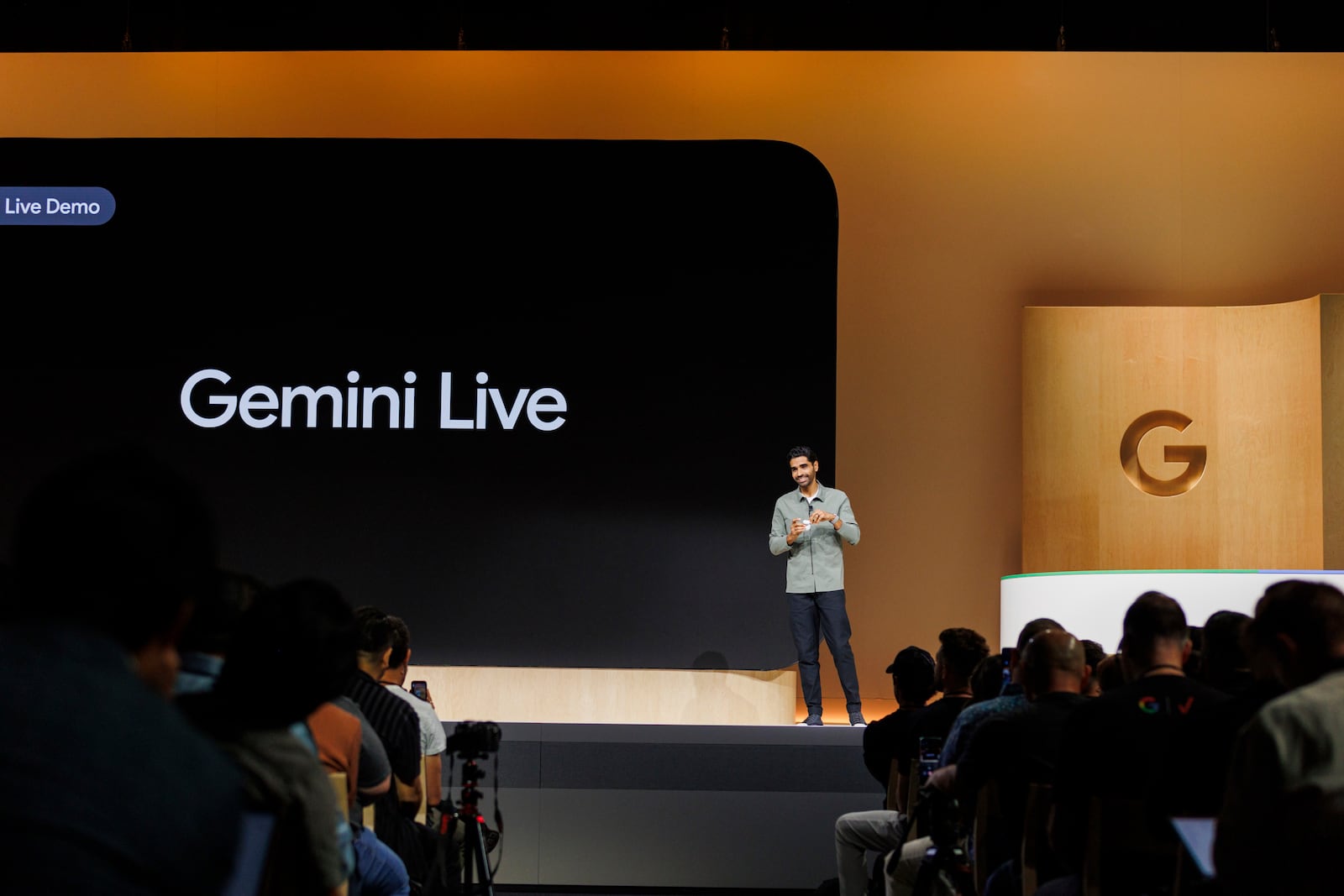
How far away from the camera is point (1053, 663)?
3043 millimetres

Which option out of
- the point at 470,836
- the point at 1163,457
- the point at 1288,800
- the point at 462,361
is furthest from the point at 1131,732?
the point at 462,361

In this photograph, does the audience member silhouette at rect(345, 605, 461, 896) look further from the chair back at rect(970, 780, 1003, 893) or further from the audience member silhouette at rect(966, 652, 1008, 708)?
the audience member silhouette at rect(966, 652, 1008, 708)

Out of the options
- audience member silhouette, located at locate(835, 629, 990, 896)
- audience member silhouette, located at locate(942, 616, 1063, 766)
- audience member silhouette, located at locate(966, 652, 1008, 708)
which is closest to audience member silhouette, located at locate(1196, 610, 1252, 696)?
audience member silhouette, located at locate(942, 616, 1063, 766)

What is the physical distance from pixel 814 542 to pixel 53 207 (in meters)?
4.55

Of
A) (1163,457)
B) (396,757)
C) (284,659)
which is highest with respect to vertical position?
(1163,457)

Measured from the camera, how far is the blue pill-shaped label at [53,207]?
7672 millimetres

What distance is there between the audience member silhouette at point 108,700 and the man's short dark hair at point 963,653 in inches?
118

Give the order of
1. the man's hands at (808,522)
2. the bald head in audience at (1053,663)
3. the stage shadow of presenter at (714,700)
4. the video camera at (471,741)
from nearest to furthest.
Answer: the bald head in audience at (1053,663) < the video camera at (471,741) < the man's hands at (808,522) < the stage shadow of presenter at (714,700)

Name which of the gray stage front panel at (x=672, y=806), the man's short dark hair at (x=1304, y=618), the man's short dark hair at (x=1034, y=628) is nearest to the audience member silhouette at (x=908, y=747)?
the man's short dark hair at (x=1034, y=628)

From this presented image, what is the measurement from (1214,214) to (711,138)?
9.68 ft

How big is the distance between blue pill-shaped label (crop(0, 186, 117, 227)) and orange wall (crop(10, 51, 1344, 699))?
77 centimetres

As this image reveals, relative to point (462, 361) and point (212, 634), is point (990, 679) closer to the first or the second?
point (212, 634)
